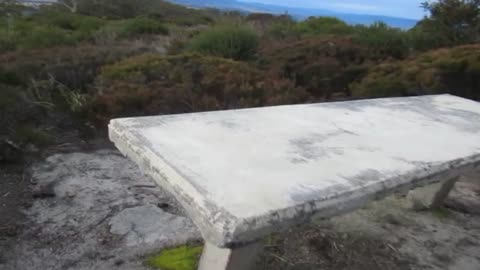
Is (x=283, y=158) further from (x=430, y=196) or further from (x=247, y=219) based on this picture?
(x=430, y=196)

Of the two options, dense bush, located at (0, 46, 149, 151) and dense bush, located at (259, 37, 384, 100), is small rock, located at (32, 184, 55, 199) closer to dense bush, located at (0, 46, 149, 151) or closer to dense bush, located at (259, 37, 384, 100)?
dense bush, located at (0, 46, 149, 151)

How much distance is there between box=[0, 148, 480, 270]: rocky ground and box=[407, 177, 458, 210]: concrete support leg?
0.06m

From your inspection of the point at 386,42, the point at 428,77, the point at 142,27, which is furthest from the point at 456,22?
the point at 142,27

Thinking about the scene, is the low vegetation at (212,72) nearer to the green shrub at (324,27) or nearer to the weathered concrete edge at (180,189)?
the green shrub at (324,27)

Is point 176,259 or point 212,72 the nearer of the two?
point 176,259

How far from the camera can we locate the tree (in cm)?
963

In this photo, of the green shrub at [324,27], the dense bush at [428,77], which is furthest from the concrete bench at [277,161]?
the green shrub at [324,27]

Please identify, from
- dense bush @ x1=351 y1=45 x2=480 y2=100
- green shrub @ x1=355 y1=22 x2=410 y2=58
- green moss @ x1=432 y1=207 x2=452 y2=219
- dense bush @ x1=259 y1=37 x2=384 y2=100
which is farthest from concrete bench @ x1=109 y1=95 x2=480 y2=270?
green shrub @ x1=355 y1=22 x2=410 y2=58

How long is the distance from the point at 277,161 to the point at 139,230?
1403 millimetres

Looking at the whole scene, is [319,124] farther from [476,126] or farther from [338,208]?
[476,126]

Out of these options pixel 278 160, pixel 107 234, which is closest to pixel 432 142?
pixel 278 160

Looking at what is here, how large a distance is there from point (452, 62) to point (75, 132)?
5301 mm

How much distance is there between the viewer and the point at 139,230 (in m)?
2.65

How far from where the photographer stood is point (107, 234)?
2.58 metres
